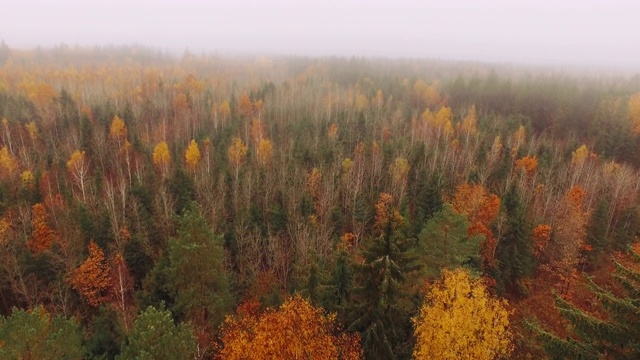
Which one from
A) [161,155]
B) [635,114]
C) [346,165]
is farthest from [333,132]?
[635,114]

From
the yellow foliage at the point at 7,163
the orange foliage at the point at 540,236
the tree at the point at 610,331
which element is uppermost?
the tree at the point at 610,331

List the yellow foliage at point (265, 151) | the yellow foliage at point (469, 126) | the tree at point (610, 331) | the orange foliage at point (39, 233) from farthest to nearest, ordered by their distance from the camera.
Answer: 1. the yellow foliage at point (469, 126)
2. the yellow foliage at point (265, 151)
3. the orange foliage at point (39, 233)
4. the tree at point (610, 331)

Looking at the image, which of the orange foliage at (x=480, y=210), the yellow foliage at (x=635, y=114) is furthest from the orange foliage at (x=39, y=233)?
the yellow foliage at (x=635, y=114)

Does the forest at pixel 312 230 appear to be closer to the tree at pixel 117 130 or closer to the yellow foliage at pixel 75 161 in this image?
the tree at pixel 117 130

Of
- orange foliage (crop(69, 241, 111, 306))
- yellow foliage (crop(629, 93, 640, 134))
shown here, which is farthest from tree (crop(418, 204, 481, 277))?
yellow foliage (crop(629, 93, 640, 134))

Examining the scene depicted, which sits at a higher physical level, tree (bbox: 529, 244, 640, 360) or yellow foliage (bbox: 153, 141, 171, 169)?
tree (bbox: 529, 244, 640, 360)

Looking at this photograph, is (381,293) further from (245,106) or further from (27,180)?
(245,106)

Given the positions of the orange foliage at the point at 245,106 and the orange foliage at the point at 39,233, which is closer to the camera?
the orange foliage at the point at 39,233

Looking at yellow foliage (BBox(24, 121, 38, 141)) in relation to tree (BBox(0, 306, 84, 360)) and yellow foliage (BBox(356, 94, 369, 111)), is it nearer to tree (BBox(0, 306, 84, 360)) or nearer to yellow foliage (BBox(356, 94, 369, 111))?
tree (BBox(0, 306, 84, 360))
